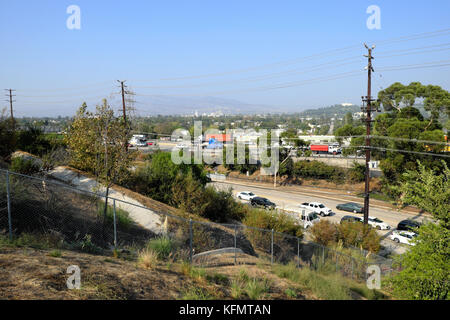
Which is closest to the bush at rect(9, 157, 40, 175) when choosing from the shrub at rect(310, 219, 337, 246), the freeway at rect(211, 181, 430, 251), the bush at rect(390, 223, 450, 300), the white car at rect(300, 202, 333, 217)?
the freeway at rect(211, 181, 430, 251)

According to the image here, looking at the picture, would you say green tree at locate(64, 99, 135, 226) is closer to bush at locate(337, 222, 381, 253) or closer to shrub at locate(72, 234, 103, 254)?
shrub at locate(72, 234, 103, 254)

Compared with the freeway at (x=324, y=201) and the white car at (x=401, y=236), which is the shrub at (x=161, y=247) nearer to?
the freeway at (x=324, y=201)

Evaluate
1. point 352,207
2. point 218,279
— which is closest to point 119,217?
point 218,279

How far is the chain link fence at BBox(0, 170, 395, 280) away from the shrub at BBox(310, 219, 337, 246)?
9.46ft

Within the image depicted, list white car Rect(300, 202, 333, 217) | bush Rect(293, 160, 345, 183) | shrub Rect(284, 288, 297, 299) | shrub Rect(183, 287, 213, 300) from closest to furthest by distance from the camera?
shrub Rect(183, 287, 213, 300)
shrub Rect(284, 288, 297, 299)
white car Rect(300, 202, 333, 217)
bush Rect(293, 160, 345, 183)

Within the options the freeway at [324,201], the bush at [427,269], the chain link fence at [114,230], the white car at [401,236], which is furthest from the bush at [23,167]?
the white car at [401,236]

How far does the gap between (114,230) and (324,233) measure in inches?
557

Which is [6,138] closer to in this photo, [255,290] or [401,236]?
[255,290]

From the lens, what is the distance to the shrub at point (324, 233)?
20.7 meters

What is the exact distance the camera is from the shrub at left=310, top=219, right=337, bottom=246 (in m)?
20.7

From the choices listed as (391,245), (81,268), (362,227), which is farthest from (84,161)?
(391,245)

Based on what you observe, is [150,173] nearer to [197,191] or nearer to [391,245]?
[197,191]

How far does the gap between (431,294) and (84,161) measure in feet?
46.4
